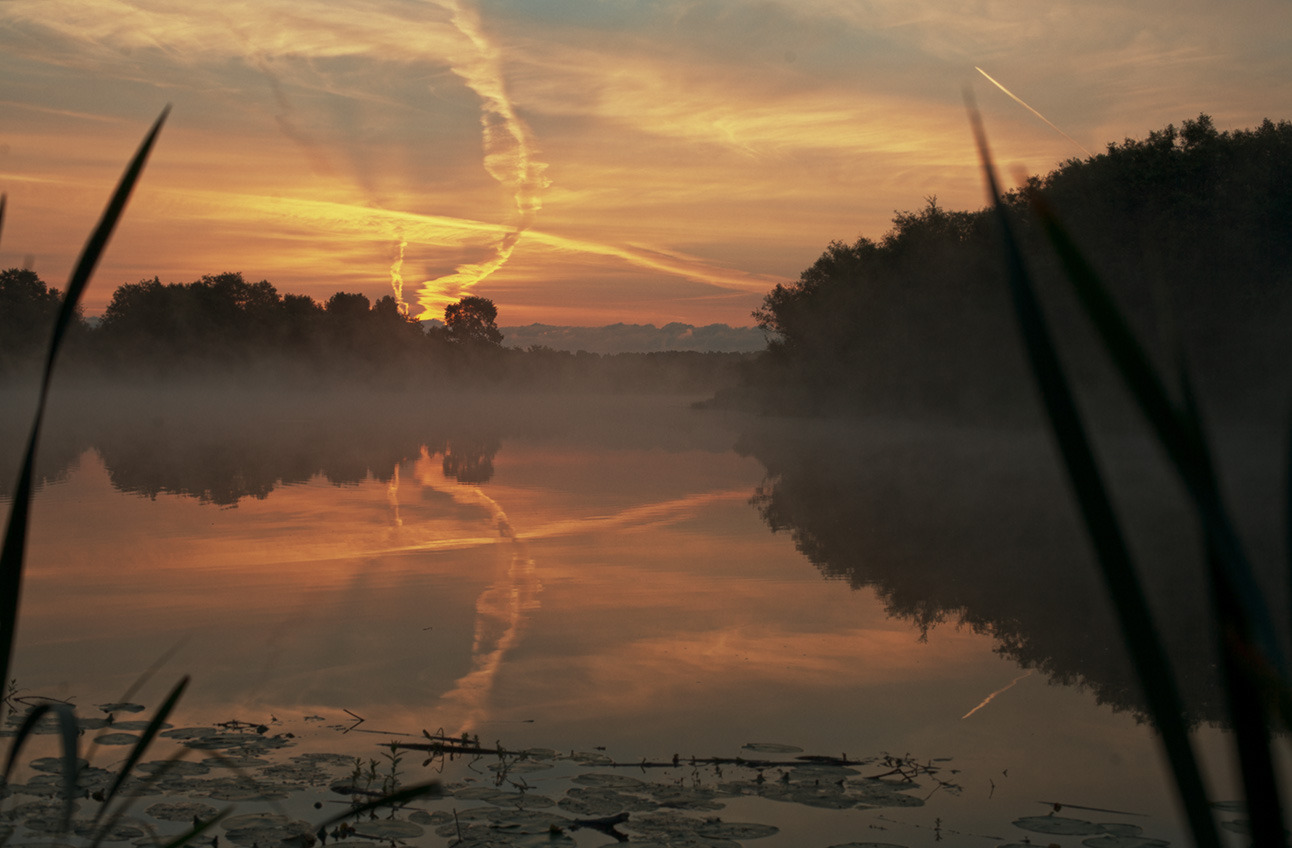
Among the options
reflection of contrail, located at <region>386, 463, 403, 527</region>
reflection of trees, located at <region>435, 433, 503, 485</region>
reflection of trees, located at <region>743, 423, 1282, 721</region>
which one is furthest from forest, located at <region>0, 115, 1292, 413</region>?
reflection of trees, located at <region>435, 433, 503, 485</region>

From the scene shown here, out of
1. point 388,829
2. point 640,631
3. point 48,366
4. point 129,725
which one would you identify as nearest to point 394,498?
point 640,631

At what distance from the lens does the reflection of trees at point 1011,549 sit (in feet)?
27.3

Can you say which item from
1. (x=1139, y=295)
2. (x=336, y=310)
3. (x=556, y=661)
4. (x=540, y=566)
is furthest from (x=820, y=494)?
(x=336, y=310)

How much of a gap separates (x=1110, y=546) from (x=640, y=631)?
837 centimetres

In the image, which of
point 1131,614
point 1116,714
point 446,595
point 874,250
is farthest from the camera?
point 874,250

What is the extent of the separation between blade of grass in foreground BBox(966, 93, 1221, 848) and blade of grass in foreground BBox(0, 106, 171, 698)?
2.73ft

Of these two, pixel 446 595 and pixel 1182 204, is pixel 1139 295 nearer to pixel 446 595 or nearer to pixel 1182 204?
pixel 1182 204

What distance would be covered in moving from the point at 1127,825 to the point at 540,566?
7.69m

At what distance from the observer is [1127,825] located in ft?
16.2

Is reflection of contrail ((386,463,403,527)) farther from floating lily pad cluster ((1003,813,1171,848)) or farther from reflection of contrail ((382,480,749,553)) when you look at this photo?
floating lily pad cluster ((1003,813,1171,848))

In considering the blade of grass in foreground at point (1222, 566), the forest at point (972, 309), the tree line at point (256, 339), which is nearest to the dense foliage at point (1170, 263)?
the forest at point (972, 309)

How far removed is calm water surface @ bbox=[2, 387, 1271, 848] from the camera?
19.4 ft

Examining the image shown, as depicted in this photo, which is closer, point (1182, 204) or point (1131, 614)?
point (1131, 614)

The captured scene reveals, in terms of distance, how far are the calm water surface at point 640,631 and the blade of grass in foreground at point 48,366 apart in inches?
158
